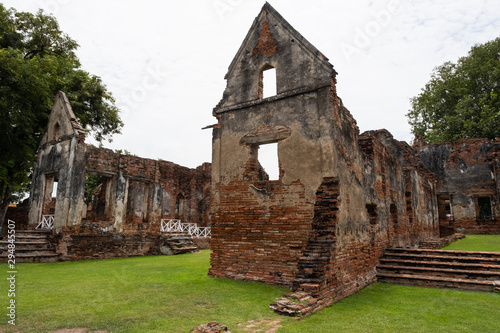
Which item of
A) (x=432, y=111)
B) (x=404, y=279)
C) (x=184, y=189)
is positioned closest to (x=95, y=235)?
(x=184, y=189)

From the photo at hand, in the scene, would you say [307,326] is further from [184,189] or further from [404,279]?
[184,189]

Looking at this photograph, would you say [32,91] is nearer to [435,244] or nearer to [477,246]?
[435,244]

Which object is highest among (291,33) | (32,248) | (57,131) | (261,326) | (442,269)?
(291,33)

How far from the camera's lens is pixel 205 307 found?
591cm

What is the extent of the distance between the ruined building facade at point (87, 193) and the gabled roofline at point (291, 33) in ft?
28.2

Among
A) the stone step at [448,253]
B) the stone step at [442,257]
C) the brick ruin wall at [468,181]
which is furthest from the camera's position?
the brick ruin wall at [468,181]

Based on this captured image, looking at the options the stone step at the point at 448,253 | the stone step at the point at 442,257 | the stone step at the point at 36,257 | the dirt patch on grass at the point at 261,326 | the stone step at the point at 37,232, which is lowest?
the dirt patch on grass at the point at 261,326

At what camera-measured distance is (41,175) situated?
1577cm

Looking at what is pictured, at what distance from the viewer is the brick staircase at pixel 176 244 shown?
16.2 metres

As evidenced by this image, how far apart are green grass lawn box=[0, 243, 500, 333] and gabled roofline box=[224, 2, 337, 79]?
5.57 meters

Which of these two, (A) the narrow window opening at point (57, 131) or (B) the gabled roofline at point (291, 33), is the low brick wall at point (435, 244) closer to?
(B) the gabled roofline at point (291, 33)

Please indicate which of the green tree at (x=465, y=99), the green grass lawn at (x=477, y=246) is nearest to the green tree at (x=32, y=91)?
the green grass lawn at (x=477, y=246)

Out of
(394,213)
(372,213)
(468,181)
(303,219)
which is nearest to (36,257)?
(303,219)

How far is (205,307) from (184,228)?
46.4ft
